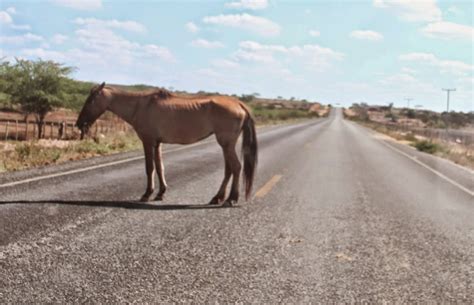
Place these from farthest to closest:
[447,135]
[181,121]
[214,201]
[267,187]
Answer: [447,135] → [267,187] → [181,121] → [214,201]

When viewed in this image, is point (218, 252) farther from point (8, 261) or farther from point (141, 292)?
point (8, 261)

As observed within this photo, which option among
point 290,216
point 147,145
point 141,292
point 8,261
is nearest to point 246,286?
point 141,292

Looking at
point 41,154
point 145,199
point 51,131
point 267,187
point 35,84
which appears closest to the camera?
point 145,199

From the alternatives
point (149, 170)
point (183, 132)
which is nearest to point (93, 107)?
point (149, 170)

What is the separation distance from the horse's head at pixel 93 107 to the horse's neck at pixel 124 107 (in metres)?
0.13

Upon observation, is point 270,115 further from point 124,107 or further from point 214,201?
point 214,201

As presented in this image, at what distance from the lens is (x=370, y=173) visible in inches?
528

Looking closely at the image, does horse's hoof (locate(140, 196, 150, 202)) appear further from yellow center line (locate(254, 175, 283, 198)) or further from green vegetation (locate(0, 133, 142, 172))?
green vegetation (locate(0, 133, 142, 172))

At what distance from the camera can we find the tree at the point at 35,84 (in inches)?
1355

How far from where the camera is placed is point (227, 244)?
18.0 feet

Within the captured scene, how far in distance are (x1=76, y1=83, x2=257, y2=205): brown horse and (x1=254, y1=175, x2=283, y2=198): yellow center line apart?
0.86 meters

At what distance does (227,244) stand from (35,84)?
32.8m

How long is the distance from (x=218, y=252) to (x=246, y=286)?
3.15 feet

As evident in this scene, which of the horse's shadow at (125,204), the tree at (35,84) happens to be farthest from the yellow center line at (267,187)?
the tree at (35,84)
